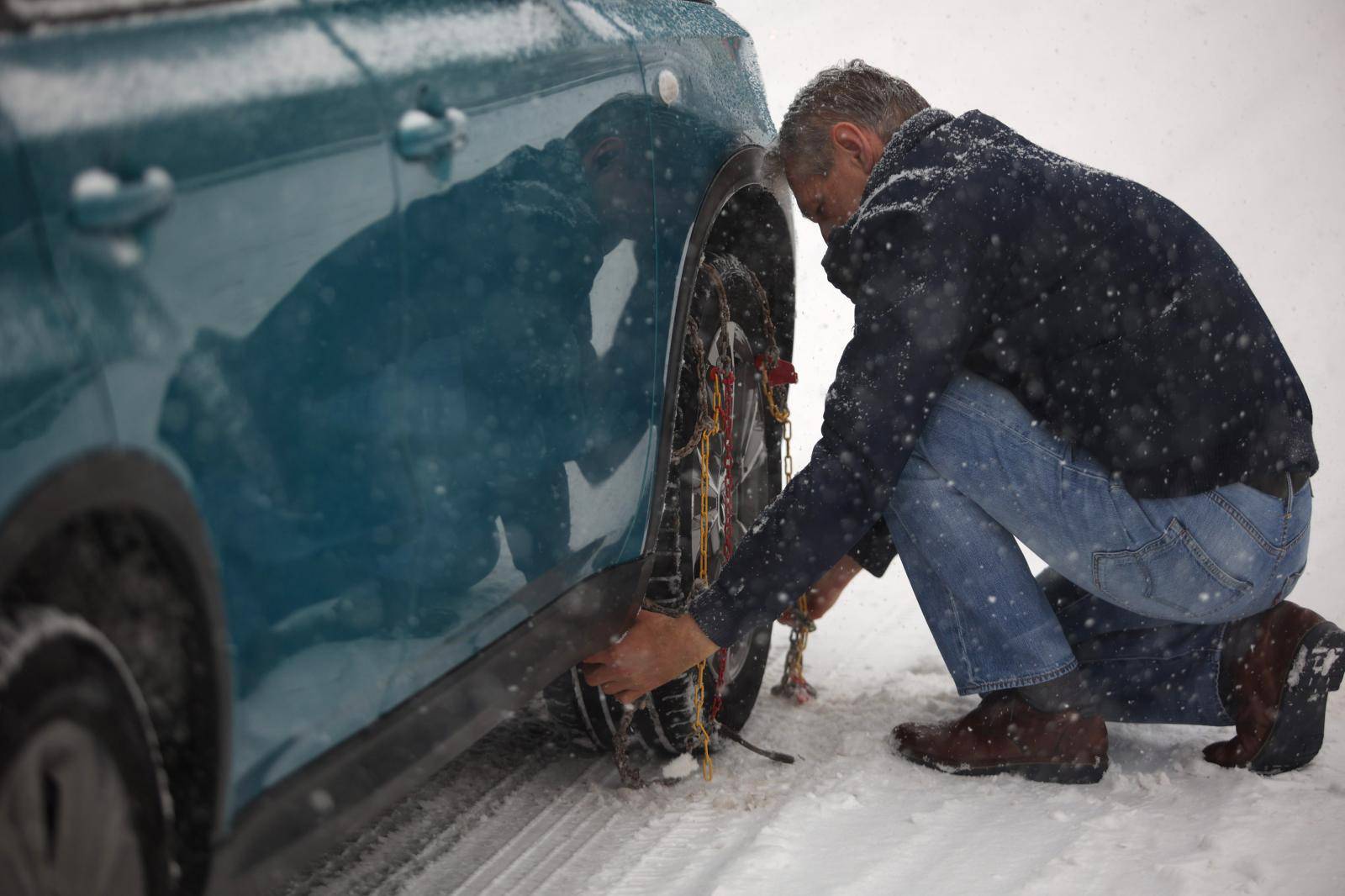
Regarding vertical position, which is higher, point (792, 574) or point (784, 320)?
point (784, 320)

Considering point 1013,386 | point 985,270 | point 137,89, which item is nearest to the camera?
point 137,89

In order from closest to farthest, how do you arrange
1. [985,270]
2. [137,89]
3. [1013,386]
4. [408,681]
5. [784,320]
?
[137,89] < [408,681] < [985,270] < [1013,386] < [784,320]

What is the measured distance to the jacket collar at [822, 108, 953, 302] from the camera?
7.11 ft

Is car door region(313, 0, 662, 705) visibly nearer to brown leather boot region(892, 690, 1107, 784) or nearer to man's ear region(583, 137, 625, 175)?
man's ear region(583, 137, 625, 175)

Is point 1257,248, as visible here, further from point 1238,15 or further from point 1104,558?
point 1104,558

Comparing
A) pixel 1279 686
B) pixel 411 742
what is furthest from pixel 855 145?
pixel 411 742

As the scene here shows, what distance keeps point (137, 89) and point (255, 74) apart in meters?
0.15

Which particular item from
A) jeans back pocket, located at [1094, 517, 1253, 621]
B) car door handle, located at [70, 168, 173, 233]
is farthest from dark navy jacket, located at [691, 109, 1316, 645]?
car door handle, located at [70, 168, 173, 233]

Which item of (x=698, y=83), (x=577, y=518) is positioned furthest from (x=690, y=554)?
(x=698, y=83)

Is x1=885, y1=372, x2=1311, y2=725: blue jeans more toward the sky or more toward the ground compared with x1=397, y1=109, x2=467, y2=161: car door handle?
more toward the ground

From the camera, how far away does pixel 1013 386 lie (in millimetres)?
2227

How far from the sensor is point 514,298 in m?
1.62

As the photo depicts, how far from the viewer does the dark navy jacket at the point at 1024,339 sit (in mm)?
2057

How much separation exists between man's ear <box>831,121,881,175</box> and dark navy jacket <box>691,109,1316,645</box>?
98mm
